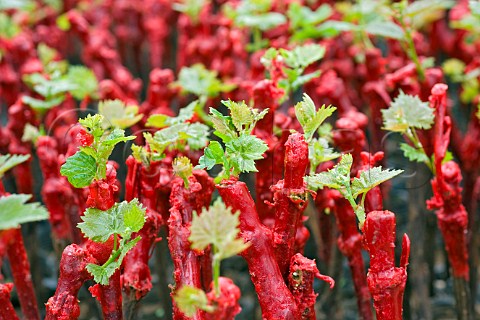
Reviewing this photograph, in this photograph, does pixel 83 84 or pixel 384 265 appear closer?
pixel 384 265

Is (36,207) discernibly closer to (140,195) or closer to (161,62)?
(140,195)

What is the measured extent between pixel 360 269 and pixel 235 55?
2.85ft

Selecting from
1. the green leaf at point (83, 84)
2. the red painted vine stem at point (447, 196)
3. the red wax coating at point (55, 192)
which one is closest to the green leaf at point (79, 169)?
the red wax coating at point (55, 192)

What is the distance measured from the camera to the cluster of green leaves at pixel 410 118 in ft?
3.66

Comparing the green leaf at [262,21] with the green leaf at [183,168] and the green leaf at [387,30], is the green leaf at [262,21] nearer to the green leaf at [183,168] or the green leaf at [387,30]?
the green leaf at [387,30]

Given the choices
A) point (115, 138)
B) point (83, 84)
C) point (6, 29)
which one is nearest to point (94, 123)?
point (115, 138)

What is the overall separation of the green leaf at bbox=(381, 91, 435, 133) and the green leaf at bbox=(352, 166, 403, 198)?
23 cm

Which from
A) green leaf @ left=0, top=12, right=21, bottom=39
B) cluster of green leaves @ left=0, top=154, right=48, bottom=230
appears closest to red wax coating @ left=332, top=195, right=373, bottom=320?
cluster of green leaves @ left=0, top=154, right=48, bottom=230

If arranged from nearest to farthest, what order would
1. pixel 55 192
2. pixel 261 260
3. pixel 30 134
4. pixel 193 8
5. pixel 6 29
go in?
pixel 261 260, pixel 55 192, pixel 30 134, pixel 6 29, pixel 193 8

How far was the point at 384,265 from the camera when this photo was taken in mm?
879

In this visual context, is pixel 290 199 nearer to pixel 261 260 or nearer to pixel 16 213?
pixel 261 260

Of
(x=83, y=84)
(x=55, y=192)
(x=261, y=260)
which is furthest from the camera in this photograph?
(x=83, y=84)

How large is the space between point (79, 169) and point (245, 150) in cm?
23

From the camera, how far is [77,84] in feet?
4.96
